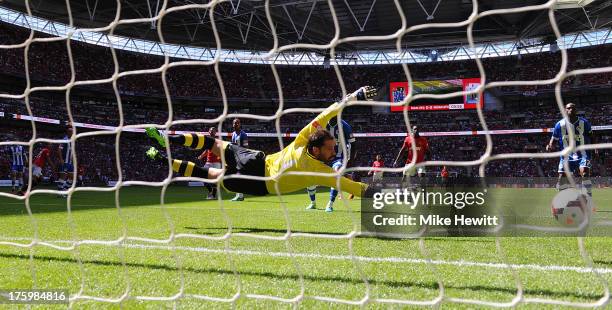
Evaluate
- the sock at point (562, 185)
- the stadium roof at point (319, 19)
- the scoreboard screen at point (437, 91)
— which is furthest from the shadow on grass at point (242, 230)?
the scoreboard screen at point (437, 91)

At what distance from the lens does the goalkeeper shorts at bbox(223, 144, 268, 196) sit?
5219 mm

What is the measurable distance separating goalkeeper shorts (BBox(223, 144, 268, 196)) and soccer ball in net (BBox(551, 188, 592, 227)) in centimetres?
343

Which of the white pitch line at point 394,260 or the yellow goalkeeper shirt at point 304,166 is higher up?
the yellow goalkeeper shirt at point 304,166

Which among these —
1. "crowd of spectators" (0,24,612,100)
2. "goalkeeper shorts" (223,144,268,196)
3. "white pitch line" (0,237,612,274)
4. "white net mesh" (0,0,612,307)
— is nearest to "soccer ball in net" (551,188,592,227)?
"white net mesh" (0,0,612,307)

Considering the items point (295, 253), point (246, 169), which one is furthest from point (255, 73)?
point (295, 253)

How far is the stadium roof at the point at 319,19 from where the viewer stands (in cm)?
2725

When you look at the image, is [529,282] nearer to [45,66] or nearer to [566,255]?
[566,255]

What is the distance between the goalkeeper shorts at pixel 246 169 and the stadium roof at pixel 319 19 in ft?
69.2

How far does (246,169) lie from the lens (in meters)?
5.24

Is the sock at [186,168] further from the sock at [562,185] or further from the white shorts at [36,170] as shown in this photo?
the white shorts at [36,170]

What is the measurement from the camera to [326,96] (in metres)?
38.8

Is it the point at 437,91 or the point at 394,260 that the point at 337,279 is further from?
the point at 437,91

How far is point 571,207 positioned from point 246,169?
3.75m

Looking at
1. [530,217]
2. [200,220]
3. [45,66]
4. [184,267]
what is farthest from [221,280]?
[45,66]
